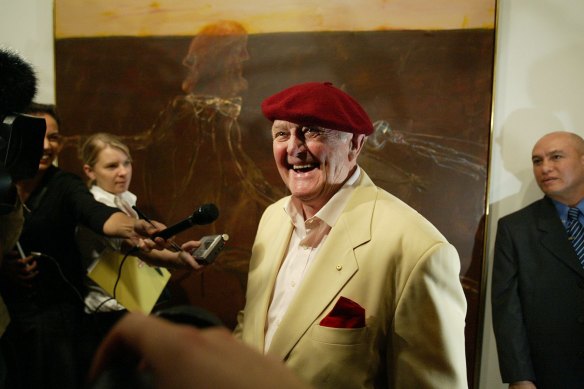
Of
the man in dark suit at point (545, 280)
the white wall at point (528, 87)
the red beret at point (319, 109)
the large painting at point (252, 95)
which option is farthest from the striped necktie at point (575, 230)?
the red beret at point (319, 109)

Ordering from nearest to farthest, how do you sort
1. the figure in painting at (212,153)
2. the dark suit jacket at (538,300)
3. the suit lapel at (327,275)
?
the suit lapel at (327,275)
the dark suit jacket at (538,300)
the figure in painting at (212,153)

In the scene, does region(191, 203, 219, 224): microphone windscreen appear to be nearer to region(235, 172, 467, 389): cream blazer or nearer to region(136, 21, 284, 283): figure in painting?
region(235, 172, 467, 389): cream blazer

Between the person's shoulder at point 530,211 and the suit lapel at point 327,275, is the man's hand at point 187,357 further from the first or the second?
the person's shoulder at point 530,211

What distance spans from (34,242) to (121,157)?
45 centimetres

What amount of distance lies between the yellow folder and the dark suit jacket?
1.31 m

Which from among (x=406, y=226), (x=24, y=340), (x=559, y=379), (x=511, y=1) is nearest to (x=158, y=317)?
(x=406, y=226)

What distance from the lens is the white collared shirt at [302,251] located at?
1115mm

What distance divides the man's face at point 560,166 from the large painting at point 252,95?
0.67ft

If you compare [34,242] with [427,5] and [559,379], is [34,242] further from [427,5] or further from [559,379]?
[559,379]

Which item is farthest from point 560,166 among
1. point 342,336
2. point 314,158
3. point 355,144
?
point 342,336

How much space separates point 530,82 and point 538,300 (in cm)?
85

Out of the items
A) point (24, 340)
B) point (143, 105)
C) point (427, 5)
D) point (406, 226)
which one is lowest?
point (24, 340)

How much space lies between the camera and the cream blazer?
923mm

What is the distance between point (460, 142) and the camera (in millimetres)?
1757
